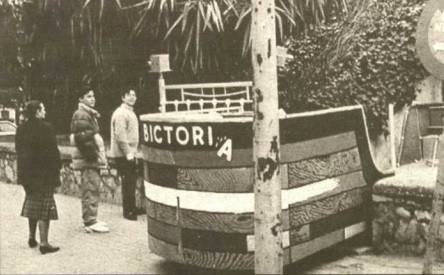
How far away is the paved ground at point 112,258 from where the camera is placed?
6.76 metres

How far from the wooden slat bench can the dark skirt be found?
1.35 meters

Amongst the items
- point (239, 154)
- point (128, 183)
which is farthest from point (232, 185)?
point (128, 183)

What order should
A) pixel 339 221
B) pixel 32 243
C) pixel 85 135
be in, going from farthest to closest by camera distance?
1. pixel 85 135
2. pixel 32 243
3. pixel 339 221

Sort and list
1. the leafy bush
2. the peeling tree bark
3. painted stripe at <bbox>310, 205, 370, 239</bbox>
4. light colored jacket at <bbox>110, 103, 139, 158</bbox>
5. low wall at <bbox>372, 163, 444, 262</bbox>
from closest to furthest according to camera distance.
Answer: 1. the peeling tree bark
2. painted stripe at <bbox>310, 205, 370, 239</bbox>
3. low wall at <bbox>372, 163, 444, 262</bbox>
4. light colored jacket at <bbox>110, 103, 139, 158</bbox>
5. the leafy bush

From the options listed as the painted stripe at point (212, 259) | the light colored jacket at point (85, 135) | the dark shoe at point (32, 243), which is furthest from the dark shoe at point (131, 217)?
the painted stripe at point (212, 259)

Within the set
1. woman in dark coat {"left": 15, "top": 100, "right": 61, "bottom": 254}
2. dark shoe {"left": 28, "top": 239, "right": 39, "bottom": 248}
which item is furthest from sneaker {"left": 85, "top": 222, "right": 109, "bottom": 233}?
woman in dark coat {"left": 15, "top": 100, "right": 61, "bottom": 254}

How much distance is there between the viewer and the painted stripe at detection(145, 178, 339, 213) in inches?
244

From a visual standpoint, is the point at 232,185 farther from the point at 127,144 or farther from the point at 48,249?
the point at 127,144

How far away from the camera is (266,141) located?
4.92 m

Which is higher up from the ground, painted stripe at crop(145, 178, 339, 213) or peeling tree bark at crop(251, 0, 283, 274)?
peeling tree bark at crop(251, 0, 283, 274)

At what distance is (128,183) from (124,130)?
0.71m

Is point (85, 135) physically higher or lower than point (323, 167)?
higher

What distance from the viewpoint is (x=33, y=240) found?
8.02m

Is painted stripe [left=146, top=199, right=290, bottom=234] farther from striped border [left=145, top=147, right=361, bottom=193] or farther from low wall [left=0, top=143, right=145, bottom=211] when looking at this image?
low wall [left=0, top=143, right=145, bottom=211]
